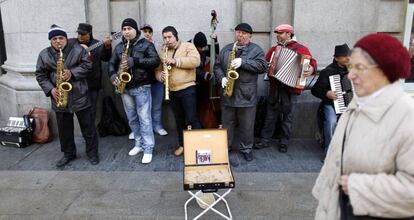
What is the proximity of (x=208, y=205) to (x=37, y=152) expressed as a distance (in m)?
3.46

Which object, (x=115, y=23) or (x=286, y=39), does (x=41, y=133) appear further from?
(x=286, y=39)

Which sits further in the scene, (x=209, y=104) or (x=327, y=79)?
(x=209, y=104)

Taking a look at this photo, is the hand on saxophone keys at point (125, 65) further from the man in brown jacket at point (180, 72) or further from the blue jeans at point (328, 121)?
the blue jeans at point (328, 121)

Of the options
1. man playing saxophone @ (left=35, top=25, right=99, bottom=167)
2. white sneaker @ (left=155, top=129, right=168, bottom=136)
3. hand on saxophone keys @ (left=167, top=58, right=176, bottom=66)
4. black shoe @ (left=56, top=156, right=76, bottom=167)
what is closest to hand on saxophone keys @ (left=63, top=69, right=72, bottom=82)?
man playing saxophone @ (left=35, top=25, right=99, bottom=167)

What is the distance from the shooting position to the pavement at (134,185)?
421cm

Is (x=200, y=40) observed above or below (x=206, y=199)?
above

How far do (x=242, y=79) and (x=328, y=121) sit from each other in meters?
1.46

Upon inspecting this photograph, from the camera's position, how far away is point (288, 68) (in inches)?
225

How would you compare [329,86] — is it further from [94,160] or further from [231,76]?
[94,160]

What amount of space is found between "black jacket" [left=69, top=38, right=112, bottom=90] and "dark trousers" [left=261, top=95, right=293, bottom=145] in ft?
9.33

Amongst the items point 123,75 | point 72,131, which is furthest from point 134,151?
point 123,75

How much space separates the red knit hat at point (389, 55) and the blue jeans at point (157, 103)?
4.75 metres

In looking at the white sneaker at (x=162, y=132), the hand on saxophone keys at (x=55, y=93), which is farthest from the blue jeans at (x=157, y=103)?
the hand on saxophone keys at (x=55, y=93)

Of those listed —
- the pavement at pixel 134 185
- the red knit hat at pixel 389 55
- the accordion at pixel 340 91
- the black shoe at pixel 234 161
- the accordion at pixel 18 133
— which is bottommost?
the pavement at pixel 134 185
